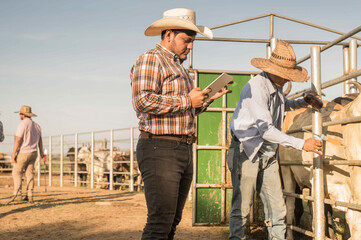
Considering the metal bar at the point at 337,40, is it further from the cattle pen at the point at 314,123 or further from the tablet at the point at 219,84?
the tablet at the point at 219,84

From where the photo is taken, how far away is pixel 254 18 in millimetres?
7516

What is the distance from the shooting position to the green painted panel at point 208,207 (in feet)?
24.1

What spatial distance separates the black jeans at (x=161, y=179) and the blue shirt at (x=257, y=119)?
1.31m

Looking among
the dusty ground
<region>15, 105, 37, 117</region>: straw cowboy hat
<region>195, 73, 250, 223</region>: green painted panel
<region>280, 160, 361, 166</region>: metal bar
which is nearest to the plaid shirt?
<region>280, 160, 361, 166</region>: metal bar

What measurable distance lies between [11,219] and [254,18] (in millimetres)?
5573

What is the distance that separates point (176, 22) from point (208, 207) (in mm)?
4773

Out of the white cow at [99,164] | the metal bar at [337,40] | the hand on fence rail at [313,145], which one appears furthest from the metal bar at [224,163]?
the white cow at [99,164]

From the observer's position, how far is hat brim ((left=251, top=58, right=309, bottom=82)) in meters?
4.18

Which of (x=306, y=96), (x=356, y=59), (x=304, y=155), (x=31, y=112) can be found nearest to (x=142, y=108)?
Result: (x=306, y=96)

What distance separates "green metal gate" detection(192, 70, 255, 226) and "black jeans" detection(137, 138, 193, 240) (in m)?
4.40

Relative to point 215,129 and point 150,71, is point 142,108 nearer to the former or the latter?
point 150,71

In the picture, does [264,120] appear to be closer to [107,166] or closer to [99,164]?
[107,166]

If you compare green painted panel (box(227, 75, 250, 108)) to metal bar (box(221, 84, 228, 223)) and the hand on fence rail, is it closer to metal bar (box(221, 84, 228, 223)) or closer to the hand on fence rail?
metal bar (box(221, 84, 228, 223))

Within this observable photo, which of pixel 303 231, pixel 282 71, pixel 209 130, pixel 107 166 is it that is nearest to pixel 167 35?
pixel 282 71
